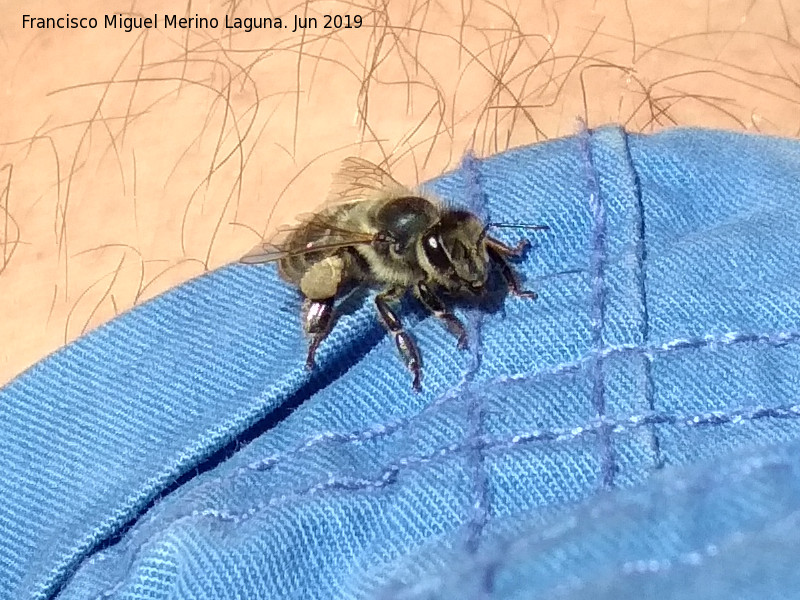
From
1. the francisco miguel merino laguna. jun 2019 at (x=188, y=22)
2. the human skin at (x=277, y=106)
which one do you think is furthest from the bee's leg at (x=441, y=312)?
the francisco miguel merino laguna. jun 2019 at (x=188, y=22)

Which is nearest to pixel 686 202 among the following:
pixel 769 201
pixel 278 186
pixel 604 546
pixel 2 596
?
pixel 769 201

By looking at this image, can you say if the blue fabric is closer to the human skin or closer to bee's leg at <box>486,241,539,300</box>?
bee's leg at <box>486,241,539,300</box>

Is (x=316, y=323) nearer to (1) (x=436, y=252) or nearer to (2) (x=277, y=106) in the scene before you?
(1) (x=436, y=252)

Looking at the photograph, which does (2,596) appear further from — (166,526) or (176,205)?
(176,205)

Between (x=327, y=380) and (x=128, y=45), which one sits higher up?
(x=128, y=45)

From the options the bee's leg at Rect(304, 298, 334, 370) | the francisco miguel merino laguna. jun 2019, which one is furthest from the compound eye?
the francisco miguel merino laguna. jun 2019

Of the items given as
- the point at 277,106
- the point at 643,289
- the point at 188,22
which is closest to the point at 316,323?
the point at 643,289
